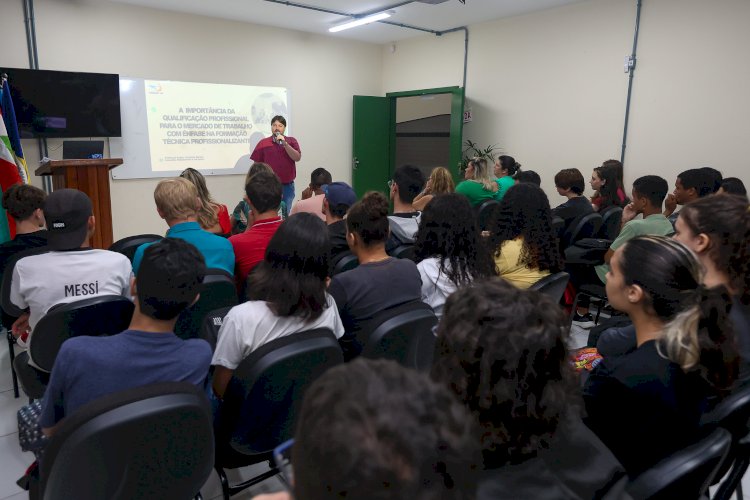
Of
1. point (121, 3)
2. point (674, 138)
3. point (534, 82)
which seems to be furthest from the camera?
point (534, 82)

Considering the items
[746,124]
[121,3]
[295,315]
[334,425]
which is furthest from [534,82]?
[334,425]

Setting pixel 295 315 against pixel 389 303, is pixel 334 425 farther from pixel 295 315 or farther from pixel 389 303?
pixel 389 303

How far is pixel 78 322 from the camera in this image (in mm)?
1643

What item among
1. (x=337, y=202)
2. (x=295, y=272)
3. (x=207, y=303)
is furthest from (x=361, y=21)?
(x=295, y=272)

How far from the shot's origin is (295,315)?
159cm

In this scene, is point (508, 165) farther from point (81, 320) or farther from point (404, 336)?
point (81, 320)

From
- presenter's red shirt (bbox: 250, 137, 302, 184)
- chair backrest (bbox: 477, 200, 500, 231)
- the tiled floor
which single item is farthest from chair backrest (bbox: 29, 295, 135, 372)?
presenter's red shirt (bbox: 250, 137, 302, 184)

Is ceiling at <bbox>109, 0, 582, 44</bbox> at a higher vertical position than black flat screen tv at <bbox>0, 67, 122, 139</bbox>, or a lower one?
A: higher

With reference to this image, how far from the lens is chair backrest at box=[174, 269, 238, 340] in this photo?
206 cm

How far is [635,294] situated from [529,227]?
3.91ft

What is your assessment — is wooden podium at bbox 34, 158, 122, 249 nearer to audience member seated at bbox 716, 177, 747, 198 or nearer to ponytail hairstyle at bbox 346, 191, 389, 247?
ponytail hairstyle at bbox 346, 191, 389, 247

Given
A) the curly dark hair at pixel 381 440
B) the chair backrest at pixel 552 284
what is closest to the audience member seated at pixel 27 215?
the chair backrest at pixel 552 284

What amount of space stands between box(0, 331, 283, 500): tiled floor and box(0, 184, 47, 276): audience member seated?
81 cm

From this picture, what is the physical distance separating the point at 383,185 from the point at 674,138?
4.27 meters
